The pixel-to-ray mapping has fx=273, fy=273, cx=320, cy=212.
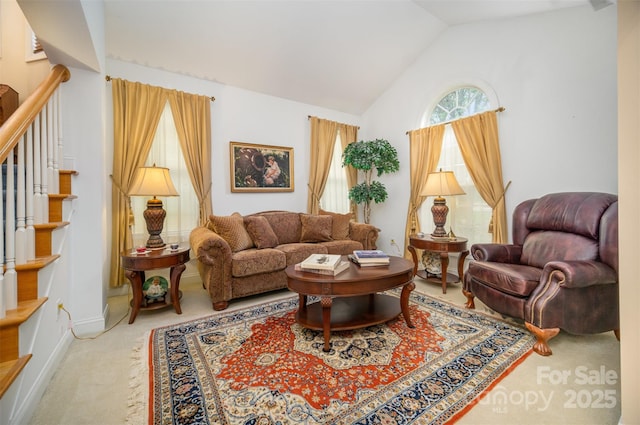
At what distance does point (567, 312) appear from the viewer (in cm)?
193

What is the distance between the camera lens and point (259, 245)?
10.8ft

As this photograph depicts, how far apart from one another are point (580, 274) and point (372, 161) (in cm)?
295

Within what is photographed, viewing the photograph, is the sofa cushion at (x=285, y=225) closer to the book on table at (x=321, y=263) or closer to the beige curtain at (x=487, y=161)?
the book on table at (x=321, y=263)

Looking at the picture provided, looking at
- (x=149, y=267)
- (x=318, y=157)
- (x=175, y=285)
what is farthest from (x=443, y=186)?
(x=149, y=267)

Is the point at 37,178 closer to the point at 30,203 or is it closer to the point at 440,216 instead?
the point at 30,203

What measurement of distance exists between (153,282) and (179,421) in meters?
1.67

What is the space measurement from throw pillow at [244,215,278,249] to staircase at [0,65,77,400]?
1.65 m

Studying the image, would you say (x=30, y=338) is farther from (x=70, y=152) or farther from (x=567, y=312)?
(x=567, y=312)

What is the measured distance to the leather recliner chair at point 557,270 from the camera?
6.33 ft

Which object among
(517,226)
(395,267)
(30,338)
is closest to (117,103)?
(30,338)

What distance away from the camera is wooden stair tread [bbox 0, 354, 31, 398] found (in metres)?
1.11

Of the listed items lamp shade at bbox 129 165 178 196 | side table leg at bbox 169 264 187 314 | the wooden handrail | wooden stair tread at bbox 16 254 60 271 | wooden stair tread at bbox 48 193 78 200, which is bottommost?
side table leg at bbox 169 264 187 314

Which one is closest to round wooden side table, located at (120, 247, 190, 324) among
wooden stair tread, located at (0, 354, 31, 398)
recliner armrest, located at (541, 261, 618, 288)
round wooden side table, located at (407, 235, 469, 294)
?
wooden stair tread, located at (0, 354, 31, 398)

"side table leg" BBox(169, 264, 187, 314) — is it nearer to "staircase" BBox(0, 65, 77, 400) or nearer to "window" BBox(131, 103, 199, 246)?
"staircase" BBox(0, 65, 77, 400)
